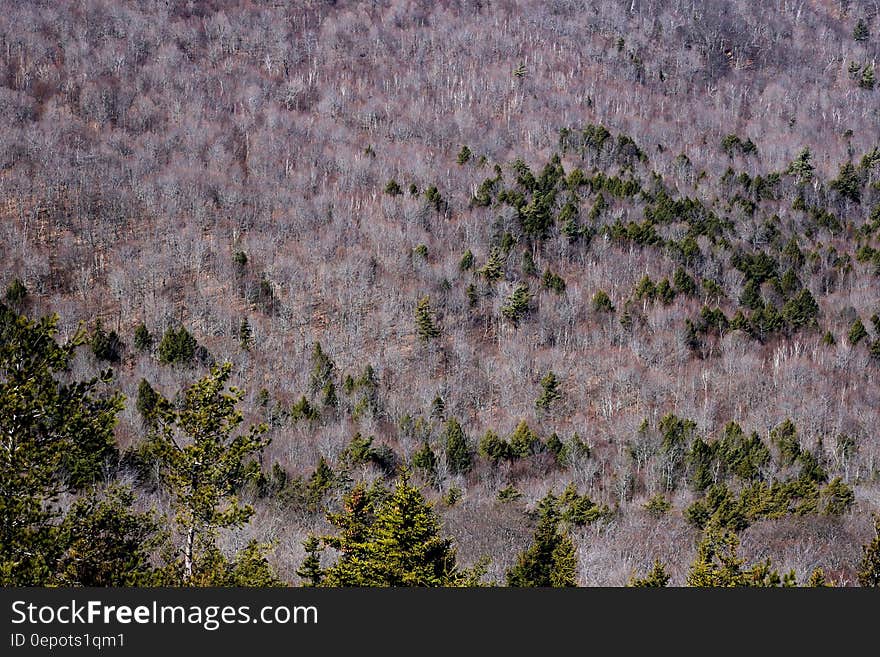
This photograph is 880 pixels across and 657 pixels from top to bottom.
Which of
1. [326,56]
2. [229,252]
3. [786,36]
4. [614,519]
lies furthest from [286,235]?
[786,36]

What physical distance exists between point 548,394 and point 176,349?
36.0 m

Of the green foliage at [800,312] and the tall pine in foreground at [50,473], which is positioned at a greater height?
the green foliage at [800,312]

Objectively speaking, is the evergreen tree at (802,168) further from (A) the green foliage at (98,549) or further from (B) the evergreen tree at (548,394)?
(A) the green foliage at (98,549)

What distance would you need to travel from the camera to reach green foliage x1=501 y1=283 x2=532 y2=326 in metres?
94.1

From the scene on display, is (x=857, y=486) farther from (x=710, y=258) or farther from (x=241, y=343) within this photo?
(x=241, y=343)

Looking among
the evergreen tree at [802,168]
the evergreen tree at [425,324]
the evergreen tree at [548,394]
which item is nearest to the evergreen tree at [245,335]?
the evergreen tree at [425,324]

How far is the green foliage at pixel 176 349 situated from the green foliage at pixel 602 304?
4480 centimetres

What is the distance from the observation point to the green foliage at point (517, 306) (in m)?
94.1

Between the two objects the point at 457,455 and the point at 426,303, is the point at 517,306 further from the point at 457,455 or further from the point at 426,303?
the point at 457,455

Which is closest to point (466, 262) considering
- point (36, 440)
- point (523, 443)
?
point (523, 443)

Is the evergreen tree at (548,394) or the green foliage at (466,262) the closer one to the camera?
the evergreen tree at (548,394)

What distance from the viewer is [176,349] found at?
78.6 meters

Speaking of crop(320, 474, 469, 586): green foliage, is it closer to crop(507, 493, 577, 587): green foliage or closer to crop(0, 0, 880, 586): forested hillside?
crop(0, 0, 880, 586): forested hillside

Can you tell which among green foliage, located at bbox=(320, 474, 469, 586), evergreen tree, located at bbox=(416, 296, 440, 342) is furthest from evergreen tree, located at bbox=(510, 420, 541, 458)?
green foliage, located at bbox=(320, 474, 469, 586)
